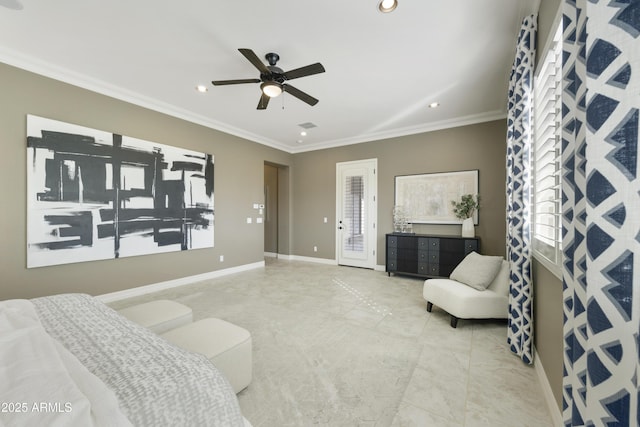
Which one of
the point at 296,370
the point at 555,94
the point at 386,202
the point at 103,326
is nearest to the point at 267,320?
the point at 296,370

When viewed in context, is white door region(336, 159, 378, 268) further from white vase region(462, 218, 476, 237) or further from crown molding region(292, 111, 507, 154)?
white vase region(462, 218, 476, 237)

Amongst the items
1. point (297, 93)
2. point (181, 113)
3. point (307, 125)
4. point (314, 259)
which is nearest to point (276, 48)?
point (297, 93)

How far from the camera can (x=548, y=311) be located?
178 centimetres

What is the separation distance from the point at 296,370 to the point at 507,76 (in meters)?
4.18

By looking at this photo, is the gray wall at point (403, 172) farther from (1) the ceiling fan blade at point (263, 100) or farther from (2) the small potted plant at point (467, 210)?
(1) the ceiling fan blade at point (263, 100)

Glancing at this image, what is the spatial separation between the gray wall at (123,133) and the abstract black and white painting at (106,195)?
0.10 metres

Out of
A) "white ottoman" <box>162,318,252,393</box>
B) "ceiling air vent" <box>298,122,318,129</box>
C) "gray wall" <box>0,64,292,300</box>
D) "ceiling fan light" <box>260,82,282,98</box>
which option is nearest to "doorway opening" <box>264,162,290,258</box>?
"gray wall" <box>0,64,292,300</box>

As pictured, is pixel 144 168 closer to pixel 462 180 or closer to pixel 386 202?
pixel 386 202

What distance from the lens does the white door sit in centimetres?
579

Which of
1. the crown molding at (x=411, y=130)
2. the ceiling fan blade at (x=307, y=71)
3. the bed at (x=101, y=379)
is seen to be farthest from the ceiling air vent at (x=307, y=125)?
the bed at (x=101, y=379)

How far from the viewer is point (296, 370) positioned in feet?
6.78

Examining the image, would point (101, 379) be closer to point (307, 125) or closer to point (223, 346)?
point (223, 346)

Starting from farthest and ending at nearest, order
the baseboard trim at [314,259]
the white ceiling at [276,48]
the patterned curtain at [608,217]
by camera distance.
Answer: the baseboard trim at [314,259]
the white ceiling at [276,48]
the patterned curtain at [608,217]

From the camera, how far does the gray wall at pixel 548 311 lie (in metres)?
1.55
